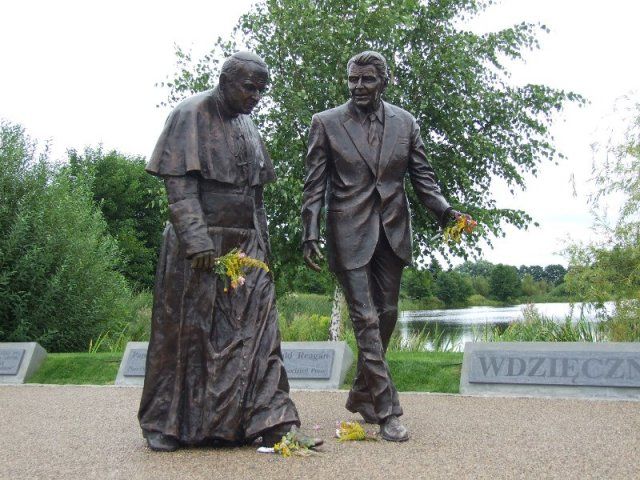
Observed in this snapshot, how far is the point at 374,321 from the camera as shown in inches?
217

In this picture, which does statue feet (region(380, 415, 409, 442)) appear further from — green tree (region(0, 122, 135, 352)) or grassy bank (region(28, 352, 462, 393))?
green tree (region(0, 122, 135, 352))

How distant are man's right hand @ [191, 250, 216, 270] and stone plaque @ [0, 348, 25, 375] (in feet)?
21.6

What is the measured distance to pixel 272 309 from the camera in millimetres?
5195

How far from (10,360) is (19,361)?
0.15 m

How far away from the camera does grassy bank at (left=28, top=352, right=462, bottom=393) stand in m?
8.46

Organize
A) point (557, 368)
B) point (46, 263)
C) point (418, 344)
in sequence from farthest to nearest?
1. point (46, 263)
2. point (418, 344)
3. point (557, 368)

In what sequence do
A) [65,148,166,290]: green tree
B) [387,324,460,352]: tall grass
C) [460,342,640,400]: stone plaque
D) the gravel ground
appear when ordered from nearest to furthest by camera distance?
the gravel ground → [460,342,640,400]: stone plaque → [387,324,460,352]: tall grass → [65,148,166,290]: green tree

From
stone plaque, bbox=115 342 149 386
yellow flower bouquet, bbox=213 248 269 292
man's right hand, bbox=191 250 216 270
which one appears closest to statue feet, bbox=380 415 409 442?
yellow flower bouquet, bbox=213 248 269 292

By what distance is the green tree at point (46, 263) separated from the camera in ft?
43.9

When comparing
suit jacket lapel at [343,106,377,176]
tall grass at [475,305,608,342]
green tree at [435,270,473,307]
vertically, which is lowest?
tall grass at [475,305,608,342]

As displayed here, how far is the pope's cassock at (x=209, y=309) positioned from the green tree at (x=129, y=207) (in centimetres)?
2678

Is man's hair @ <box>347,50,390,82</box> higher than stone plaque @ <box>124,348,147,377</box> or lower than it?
higher

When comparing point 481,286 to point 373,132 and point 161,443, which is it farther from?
point 161,443

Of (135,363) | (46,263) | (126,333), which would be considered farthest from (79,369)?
(126,333)
